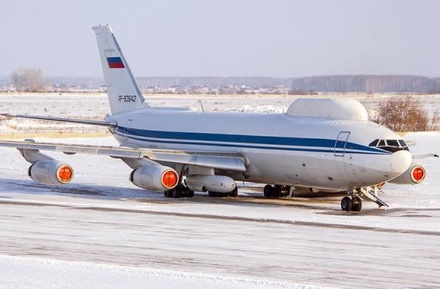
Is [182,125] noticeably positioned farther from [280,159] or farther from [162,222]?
[162,222]

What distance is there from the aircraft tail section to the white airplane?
2989mm

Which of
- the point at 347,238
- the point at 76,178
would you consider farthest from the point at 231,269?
the point at 76,178

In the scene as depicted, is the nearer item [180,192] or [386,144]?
[386,144]

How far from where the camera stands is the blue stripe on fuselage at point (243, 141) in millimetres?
33375

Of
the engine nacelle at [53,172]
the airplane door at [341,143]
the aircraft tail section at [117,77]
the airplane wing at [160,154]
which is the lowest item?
the engine nacelle at [53,172]

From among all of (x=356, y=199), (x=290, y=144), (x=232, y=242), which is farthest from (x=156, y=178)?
(x=232, y=242)

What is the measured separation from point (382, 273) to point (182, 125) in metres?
20.7

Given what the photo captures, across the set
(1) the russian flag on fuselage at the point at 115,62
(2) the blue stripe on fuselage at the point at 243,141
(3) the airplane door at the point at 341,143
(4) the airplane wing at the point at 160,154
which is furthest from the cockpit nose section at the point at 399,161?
(1) the russian flag on fuselage at the point at 115,62

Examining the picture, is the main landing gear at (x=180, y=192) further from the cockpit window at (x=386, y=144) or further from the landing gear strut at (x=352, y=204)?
the cockpit window at (x=386, y=144)

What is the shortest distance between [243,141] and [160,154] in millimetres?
3243

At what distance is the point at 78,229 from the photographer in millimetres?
27016

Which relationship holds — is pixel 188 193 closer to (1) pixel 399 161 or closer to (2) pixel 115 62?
(1) pixel 399 161

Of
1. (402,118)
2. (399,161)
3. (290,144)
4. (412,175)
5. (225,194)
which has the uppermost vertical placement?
(290,144)

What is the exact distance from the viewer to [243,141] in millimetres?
36938
